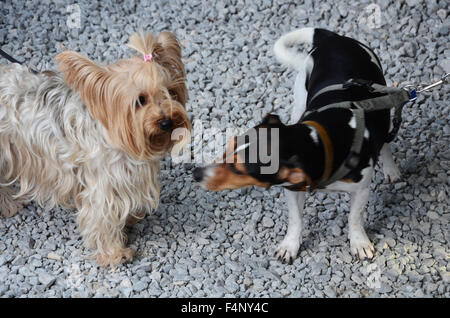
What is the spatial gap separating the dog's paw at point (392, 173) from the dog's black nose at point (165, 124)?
210cm

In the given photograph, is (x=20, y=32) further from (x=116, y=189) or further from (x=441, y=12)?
(x=441, y=12)

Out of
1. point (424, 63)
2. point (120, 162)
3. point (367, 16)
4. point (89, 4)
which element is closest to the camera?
point (120, 162)

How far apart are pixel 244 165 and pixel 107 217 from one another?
1.30 meters

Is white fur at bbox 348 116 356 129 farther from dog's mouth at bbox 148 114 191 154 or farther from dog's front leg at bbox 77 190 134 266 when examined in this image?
dog's front leg at bbox 77 190 134 266

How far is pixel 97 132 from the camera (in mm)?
3754

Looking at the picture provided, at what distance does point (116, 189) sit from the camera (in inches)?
158

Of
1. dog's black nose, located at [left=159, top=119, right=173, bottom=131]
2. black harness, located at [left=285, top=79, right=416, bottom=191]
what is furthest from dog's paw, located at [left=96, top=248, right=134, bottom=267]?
black harness, located at [left=285, top=79, right=416, bottom=191]

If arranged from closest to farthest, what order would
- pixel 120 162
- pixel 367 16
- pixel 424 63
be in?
pixel 120 162 → pixel 424 63 → pixel 367 16

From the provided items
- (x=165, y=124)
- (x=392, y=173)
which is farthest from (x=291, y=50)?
(x=165, y=124)

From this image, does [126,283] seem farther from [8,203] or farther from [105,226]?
[8,203]

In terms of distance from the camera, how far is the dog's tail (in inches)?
186

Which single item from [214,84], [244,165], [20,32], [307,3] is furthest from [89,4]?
[244,165]

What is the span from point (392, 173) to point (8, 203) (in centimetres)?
315

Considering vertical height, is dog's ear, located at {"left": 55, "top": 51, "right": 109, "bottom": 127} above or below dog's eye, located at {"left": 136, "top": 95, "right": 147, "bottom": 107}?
above
